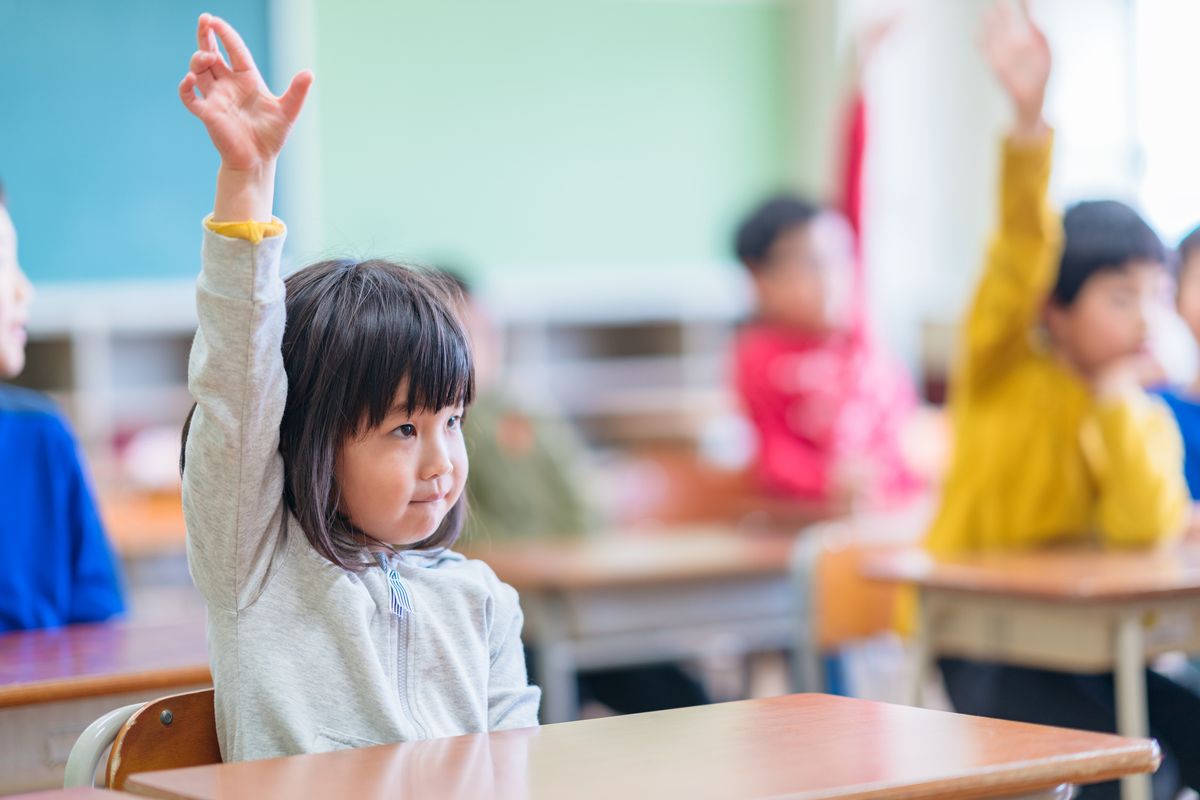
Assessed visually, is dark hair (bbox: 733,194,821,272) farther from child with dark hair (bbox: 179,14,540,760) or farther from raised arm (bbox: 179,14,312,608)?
raised arm (bbox: 179,14,312,608)

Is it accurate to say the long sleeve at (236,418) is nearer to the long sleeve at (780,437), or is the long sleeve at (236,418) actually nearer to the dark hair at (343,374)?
the dark hair at (343,374)

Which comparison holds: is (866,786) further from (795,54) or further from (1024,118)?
(795,54)

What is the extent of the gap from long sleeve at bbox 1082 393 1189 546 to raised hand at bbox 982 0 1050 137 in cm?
58

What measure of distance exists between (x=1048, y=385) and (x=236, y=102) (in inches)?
71.3

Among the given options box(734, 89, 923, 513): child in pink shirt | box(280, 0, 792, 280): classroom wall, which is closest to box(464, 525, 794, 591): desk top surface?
box(734, 89, 923, 513): child in pink shirt

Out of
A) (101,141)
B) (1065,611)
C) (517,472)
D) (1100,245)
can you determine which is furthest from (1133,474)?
(101,141)

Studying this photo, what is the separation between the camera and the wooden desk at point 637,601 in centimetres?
293

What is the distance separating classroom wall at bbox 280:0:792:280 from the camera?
6016mm

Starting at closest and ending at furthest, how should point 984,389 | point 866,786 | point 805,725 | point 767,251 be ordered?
point 866,786 < point 805,725 < point 984,389 < point 767,251

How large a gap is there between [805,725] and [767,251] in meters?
2.91

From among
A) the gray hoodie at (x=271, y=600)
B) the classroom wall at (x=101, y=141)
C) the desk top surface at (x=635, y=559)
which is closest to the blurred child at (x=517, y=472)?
the desk top surface at (x=635, y=559)

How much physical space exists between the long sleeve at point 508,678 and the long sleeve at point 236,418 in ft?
0.75

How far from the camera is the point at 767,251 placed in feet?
13.2

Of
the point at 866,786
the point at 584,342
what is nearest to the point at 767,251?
the point at 584,342
